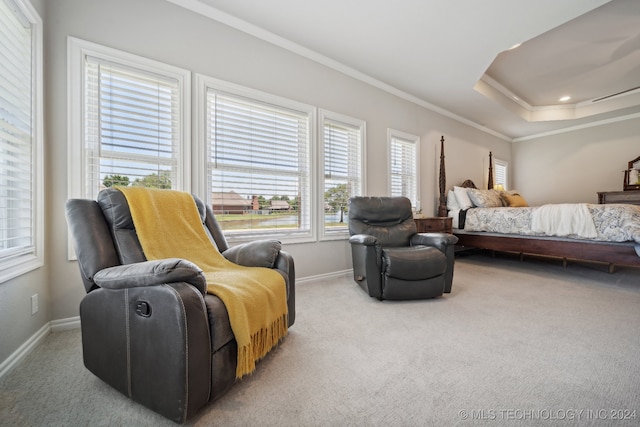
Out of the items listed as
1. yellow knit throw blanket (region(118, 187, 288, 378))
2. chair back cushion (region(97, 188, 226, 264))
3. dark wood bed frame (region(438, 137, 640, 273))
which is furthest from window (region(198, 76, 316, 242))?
dark wood bed frame (region(438, 137, 640, 273))

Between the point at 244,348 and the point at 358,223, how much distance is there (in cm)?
193

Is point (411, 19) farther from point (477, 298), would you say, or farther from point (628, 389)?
point (628, 389)

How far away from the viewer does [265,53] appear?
265 centimetres

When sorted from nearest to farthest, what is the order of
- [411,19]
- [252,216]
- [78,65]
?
1. [78,65]
2. [411,19]
3. [252,216]

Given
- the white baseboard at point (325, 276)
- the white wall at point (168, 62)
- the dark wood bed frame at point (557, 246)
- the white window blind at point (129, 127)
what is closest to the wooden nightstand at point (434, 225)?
the dark wood bed frame at point (557, 246)

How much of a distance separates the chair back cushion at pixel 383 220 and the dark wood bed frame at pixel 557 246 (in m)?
1.72

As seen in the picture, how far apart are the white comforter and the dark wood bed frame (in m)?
0.07

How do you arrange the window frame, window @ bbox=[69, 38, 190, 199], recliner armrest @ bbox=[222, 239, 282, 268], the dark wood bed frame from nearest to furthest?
recliner armrest @ bbox=[222, 239, 282, 268]
window @ bbox=[69, 38, 190, 199]
the dark wood bed frame
the window frame

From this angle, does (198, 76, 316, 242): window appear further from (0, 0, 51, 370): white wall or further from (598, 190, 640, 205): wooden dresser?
(598, 190, 640, 205): wooden dresser

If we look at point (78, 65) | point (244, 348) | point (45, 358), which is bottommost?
point (45, 358)

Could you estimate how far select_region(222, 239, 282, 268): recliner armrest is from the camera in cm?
167

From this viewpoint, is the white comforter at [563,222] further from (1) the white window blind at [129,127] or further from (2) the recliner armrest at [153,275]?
(1) the white window blind at [129,127]

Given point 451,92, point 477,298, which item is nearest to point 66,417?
point 477,298

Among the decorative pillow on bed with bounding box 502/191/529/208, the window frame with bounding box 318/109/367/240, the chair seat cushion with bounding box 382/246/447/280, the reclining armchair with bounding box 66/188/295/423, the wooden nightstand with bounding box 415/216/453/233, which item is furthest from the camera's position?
the decorative pillow on bed with bounding box 502/191/529/208
